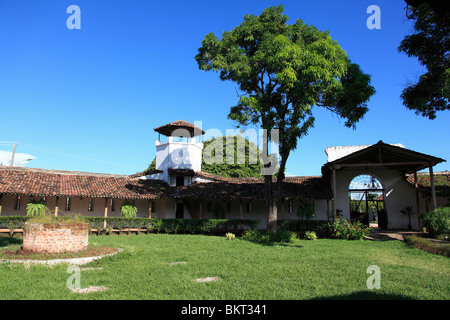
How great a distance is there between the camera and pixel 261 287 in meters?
5.95

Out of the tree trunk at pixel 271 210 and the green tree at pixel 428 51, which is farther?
the tree trunk at pixel 271 210

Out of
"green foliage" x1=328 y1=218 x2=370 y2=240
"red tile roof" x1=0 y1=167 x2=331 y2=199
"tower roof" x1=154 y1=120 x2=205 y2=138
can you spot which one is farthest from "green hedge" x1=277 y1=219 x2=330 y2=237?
"tower roof" x1=154 y1=120 x2=205 y2=138

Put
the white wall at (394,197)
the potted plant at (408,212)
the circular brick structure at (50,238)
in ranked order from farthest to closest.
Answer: the white wall at (394,197) < the potted plant at (408,212) < the circular brick structure at (50,238)

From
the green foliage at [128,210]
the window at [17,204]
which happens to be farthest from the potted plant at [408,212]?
the window at [17,204]

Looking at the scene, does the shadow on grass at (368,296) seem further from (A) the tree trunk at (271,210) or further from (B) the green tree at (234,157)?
(B) the green tree at (234,157)

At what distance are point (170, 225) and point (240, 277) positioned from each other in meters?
14.0

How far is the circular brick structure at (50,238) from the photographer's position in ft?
29.6

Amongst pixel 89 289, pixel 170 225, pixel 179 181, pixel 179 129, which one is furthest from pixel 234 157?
pixel 89 289

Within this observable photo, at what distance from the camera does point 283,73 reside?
12922mm

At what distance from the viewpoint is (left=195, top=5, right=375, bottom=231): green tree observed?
43.7 feet

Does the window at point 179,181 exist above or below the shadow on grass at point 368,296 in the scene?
above

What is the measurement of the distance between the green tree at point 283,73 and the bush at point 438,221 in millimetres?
5501

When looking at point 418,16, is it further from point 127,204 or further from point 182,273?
point 127,204
